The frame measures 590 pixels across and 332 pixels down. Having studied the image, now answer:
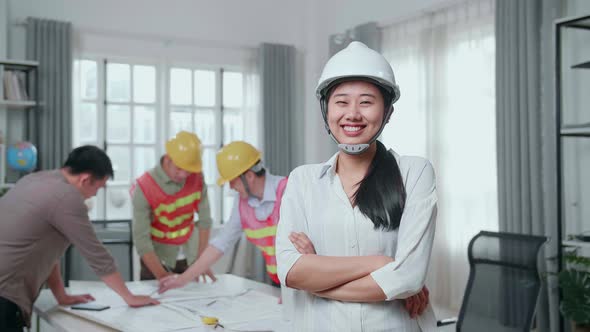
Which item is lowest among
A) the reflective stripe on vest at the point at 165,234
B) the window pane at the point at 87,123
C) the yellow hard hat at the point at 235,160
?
the reflective stripe on vest at the point at 165,234

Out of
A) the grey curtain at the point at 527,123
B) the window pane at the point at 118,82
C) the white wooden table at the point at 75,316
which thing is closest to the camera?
the white wooden table at the point at 75,316

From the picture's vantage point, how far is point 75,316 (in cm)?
238

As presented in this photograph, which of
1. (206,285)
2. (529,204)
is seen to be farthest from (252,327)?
(529,204)

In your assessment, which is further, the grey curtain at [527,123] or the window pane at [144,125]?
the window pane at [144,125]

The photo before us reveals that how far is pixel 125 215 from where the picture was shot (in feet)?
19.1

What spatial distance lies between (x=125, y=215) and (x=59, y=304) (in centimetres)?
334

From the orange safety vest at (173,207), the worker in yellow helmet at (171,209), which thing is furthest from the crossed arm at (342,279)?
the orange safety vest at (173,207)

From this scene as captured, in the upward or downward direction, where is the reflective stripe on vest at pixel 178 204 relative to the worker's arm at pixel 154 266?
upward

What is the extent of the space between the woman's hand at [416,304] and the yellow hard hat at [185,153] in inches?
86.9

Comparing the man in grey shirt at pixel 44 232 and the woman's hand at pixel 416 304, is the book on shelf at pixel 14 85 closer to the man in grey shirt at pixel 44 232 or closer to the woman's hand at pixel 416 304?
the man in grey shirt at pixel 44 232

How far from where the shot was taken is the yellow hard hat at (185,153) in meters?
3.29

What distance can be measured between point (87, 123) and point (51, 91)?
0.57m

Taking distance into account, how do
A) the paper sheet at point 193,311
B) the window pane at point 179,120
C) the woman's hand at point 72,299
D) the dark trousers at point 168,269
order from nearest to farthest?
the paper sheet at point 193,311 → the woman's hand at point 72,299 → the dark trousers at point 168,269 → the window pane at point 179,120

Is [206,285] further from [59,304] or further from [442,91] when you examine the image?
[442,91]
